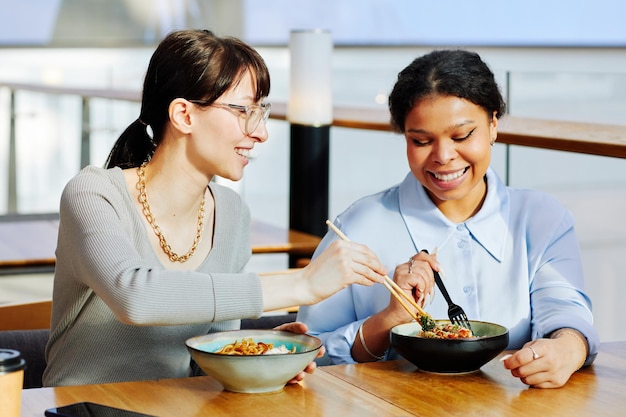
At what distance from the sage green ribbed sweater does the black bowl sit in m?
0.26

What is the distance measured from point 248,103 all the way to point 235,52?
10 centimetres

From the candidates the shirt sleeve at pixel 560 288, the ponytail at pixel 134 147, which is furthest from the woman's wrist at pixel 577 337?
the ponytail at pixel 134 147

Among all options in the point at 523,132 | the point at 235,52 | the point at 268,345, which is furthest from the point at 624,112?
the point at 268,345

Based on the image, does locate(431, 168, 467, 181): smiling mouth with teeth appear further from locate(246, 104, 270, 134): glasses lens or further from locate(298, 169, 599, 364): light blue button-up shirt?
locate(246, 104, 270, 134): glasses lens

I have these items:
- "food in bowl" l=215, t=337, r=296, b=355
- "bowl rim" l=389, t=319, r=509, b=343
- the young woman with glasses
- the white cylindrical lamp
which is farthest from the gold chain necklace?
the white cylindrical lamp

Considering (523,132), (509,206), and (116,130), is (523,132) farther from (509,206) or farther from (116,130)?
(116,130)

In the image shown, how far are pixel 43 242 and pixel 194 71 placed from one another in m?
1.67

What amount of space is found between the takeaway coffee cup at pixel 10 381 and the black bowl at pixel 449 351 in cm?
65

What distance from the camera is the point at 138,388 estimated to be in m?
1.56

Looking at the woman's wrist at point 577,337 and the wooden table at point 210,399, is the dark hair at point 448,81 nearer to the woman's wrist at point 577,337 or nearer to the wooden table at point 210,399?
Result: the woman's wrist at point 577,337

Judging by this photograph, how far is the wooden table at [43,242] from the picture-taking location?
3.02 m

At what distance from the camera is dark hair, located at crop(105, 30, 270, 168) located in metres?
1.83

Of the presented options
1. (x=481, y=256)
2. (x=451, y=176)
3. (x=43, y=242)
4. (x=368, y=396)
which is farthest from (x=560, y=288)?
(x=43, y=242)

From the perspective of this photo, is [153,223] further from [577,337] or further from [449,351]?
[577,337]
